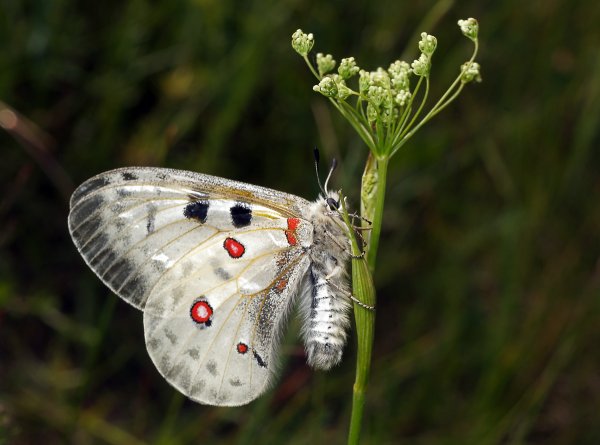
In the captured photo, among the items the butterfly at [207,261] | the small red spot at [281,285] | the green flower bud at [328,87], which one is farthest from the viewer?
the small red spot at [281,285]

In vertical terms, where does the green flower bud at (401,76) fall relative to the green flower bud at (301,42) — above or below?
below

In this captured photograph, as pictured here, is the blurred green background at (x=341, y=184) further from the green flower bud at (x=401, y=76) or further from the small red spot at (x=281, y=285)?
the green flower bud at (x=401, y=76)

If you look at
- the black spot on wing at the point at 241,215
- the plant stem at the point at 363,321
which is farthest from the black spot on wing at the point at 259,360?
the plant stem at the point at 363,321

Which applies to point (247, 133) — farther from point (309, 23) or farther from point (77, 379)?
point (77, 379)

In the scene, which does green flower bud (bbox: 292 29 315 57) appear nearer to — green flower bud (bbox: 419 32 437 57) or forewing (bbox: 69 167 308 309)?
green flower bud (bbox: 419 32 437 57)

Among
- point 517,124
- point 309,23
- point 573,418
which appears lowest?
point 573,418

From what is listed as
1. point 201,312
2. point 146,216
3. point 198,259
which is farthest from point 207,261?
point 146,216

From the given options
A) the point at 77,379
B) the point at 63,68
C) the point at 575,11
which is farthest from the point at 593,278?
the point at 63,68

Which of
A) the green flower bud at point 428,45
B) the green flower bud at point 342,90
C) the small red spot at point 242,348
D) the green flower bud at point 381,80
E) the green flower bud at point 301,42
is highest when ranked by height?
the green flower bud at point 301,42
